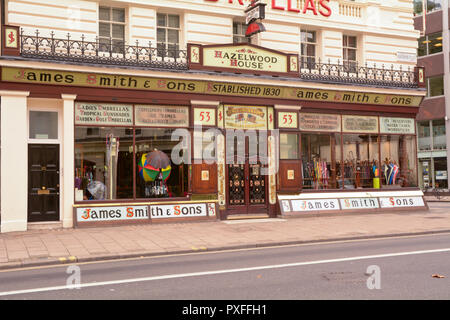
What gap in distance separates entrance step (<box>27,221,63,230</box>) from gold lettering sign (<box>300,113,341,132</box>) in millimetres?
9935

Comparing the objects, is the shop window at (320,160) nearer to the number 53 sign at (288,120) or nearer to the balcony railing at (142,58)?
the number 53 sign at (288,120)

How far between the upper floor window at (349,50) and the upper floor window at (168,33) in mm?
7534

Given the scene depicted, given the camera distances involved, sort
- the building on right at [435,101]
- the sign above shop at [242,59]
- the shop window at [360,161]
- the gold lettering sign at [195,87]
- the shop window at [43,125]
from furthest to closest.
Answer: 1. the building on right at [435,101]
2. the shop window at [360,161]
3. the sign above shop at [242,59]
4. the shop window at [43,125]
5. the gold lettering sign at [195,87]

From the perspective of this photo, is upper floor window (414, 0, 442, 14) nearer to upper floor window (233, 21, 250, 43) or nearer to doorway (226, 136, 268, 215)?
upper floor window (233, 21, 250, 43)

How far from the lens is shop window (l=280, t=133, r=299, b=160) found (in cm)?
1898

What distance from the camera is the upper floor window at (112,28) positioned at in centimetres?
1700

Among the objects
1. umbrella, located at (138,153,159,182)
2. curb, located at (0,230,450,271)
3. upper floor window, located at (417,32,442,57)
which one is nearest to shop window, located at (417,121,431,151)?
upper floor window, located at (417,32,442,57)

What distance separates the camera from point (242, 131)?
18531 millimetres

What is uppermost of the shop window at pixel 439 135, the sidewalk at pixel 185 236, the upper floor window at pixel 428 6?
the upper floor window at pixel 428 6

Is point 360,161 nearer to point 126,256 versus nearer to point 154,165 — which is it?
point 154,165

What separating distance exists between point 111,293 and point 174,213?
996 cm

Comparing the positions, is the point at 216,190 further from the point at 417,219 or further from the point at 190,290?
the point at 190,290

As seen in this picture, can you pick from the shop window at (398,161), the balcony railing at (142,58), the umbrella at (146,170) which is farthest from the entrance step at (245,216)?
the shop window at (398,161)

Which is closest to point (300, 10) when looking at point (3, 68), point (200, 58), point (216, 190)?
point (200, 58)
